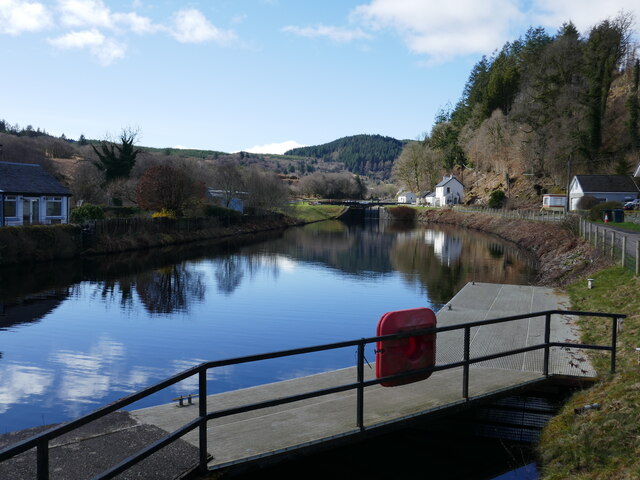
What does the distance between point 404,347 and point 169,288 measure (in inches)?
814

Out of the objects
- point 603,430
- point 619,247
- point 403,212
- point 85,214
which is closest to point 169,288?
point 619,247

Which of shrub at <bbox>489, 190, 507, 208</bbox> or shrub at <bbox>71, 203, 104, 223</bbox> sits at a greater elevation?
shrub at <bbox>489, 190, 507, 208</bbox>

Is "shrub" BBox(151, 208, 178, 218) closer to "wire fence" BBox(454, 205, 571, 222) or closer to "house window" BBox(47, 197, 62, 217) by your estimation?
"house window" BBox(47, 197, 62, 217)

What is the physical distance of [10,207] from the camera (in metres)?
39.2

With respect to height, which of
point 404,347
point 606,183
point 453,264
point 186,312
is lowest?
point 186,312

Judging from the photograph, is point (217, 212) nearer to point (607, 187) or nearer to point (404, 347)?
point (607, 187)

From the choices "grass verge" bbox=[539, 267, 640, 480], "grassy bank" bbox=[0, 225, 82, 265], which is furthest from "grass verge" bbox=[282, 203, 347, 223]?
"grass verge" bbox=[539, 267, 640, 480]

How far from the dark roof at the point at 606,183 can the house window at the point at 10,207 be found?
58911 millimetres

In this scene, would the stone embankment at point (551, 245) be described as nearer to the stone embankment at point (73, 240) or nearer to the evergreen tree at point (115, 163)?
the stone embankment at point (73, 240)

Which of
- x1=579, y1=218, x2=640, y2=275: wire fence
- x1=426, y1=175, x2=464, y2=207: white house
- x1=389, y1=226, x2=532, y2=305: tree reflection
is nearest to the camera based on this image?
x1=579, y1=218, x2=640, y2=275: wire fence

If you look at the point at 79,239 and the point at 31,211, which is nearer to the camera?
the point at 79,239

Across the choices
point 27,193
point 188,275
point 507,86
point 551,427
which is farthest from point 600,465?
point 507,86

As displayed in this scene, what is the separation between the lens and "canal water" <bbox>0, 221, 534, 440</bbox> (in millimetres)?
12938

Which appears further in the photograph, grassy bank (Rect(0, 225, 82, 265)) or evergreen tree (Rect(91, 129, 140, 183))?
evergreen tree (Rect(91, 129, 140, 183))
